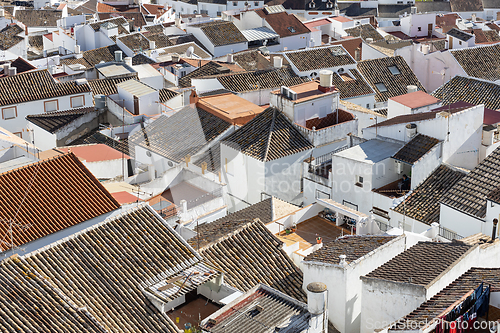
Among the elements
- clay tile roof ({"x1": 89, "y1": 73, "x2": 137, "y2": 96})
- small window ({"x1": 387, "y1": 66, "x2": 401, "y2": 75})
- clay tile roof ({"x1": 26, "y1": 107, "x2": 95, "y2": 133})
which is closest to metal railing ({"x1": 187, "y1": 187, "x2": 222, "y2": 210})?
clay tile roof ({"x1": 26, "y1": 107, "x2": 95, "y2": 133})

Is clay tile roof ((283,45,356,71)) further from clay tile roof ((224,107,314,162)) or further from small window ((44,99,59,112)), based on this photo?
small window ((44,99,59,112))

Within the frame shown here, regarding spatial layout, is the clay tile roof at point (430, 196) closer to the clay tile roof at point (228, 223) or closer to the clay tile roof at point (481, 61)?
the clay tile roof at point (228, 223)

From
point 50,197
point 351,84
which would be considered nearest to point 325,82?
point 351,84

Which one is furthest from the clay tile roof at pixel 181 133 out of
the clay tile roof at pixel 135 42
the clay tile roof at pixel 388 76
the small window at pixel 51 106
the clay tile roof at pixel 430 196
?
the clay tile roof at pixel 135 42

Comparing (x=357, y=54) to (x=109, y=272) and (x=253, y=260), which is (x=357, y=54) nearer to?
(x=253, y=260)

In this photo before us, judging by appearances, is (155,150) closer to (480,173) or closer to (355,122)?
(355,122)

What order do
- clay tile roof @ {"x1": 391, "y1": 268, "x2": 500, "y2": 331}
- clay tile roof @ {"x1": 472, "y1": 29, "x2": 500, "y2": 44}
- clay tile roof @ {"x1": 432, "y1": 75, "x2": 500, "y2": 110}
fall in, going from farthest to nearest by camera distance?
clay tile roof @ {"x1": 472, "y1": 29, "x2": 500, "y2": 44} < clay tile roof @ {"x1": 432, "y1": 75, "x2": 500, "y2": 110} < clay tile roof @ {"x1": 391, "y1": 268, "x2": 500, "y2": 331}

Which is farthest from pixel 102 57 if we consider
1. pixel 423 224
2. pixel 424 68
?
pixel 423 224
